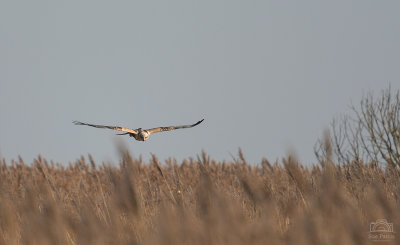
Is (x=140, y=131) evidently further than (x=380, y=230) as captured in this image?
Yes

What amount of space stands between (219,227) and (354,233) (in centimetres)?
81

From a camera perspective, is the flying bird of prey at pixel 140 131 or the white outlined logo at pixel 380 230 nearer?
the white outlined logo at pixel 380 230

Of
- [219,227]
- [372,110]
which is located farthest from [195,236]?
[372,110]

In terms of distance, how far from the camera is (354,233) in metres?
3.73

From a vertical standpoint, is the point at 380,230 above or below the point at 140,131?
below

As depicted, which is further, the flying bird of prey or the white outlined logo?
the flying bird of prey

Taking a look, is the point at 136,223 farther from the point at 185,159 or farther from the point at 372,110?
the point at 185,159

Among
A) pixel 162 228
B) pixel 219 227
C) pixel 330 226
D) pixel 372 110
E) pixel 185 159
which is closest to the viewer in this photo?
pixel 162 228

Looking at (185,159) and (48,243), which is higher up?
(185,159)

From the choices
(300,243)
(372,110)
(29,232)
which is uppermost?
(372,110)

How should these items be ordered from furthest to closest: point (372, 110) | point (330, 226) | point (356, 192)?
1. point (372, 110)
2. point (356, 192)
3. point (330, 226)

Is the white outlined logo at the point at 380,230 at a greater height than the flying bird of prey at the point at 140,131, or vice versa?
the flying bird of prey at the point at 140,131

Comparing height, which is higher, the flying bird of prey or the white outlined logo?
the flying bird of prey

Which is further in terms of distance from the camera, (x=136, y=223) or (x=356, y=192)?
(x=356, y=192)
